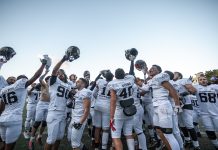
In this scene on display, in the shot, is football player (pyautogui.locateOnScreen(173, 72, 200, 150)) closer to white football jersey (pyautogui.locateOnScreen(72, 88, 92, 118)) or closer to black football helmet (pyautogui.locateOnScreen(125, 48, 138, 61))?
black football helmet (pyautogui.locateOnScreen(125, 48, 138, 61))

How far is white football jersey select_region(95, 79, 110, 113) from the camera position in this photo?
696 centimetres

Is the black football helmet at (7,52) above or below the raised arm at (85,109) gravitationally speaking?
above

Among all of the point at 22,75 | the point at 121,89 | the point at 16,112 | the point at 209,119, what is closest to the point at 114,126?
the point at 121,89

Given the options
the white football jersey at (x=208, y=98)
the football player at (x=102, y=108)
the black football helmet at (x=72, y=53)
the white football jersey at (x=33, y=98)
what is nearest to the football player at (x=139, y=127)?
the football player at (x=102, y=108)

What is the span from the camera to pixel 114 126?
544cm

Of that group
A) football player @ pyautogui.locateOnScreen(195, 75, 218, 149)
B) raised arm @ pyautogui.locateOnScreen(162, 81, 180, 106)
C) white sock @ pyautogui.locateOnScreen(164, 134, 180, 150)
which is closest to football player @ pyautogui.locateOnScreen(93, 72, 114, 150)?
raised arm @ pyautogui.locateOnScreen(162, 81, 180, 106)

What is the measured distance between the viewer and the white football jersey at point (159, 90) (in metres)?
5.35

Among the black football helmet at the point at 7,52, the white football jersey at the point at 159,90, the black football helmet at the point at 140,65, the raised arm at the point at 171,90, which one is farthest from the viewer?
the black football helmet at the point at 140,65

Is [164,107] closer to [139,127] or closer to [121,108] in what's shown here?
[121,108]

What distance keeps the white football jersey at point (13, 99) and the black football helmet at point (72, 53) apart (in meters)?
1.26

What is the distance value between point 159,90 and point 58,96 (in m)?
2.84

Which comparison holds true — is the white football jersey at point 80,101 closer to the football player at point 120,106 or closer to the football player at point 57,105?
the football player at point 57,105

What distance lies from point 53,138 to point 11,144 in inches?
39.9

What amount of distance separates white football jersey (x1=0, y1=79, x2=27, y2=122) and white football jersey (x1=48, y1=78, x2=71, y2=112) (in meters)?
0.82
